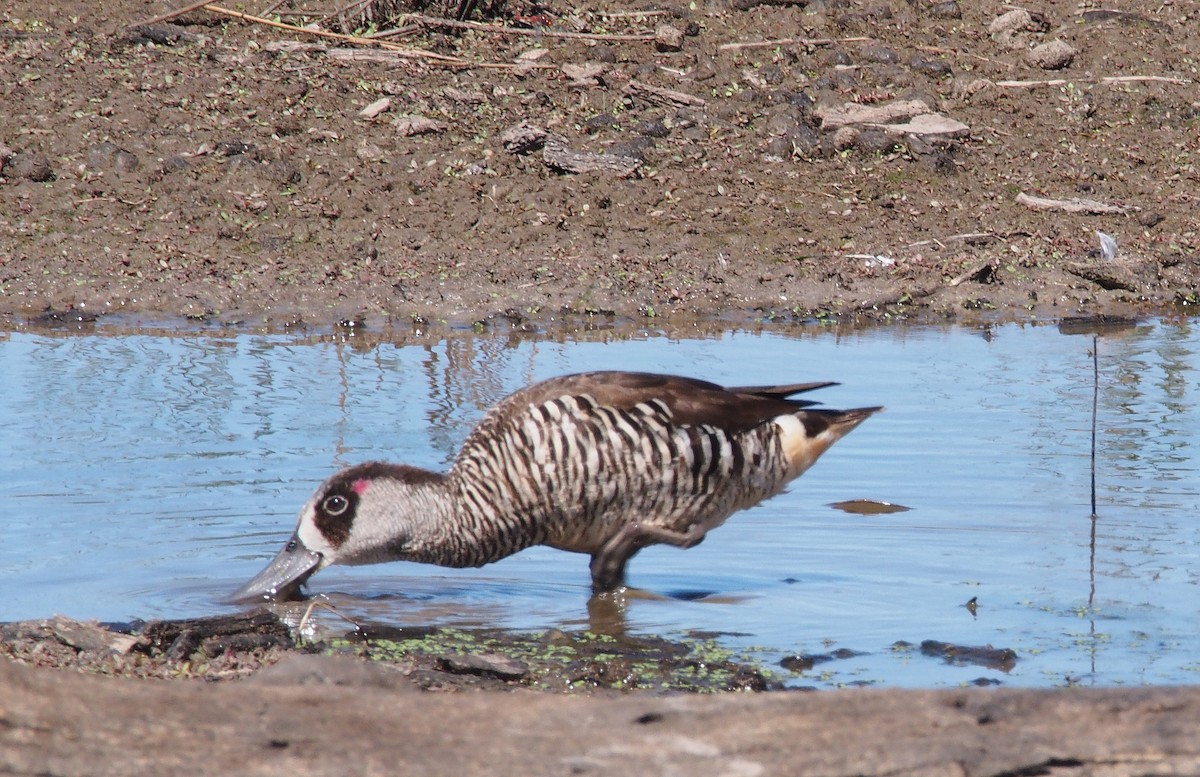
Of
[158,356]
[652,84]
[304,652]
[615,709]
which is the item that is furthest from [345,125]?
[615,709]

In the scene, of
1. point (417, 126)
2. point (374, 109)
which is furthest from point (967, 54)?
point (374, 109)

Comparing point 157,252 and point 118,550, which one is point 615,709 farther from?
point 157,252

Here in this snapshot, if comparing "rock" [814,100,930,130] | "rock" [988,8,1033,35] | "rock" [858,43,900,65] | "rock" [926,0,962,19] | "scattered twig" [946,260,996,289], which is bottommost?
"scattered twig" [946,260,996,289]

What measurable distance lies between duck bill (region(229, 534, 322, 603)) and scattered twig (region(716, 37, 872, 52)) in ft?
28.6

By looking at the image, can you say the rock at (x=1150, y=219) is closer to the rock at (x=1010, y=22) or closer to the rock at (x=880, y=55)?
the rock at (x=880, y=55)

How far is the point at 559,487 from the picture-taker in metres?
5.82

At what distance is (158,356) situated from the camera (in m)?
9.55

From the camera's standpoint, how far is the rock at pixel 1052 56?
13758 mm

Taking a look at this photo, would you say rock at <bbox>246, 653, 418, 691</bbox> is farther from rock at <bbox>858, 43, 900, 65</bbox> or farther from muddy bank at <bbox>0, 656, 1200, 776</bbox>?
rock at <bbox>858, 43, 900, 65</bbox>

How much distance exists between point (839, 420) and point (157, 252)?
6034mm

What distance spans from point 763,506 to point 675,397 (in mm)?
1462

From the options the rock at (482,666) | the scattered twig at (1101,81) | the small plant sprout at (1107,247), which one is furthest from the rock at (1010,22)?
the rock at (482,666)

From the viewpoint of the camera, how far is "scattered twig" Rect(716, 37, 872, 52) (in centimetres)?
1359

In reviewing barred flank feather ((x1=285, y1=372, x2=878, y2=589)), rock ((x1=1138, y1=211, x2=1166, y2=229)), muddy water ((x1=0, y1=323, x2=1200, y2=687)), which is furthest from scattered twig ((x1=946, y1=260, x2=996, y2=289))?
barred flank feather ((x1=285, y1=372, x2=878, y2=589))
